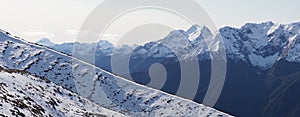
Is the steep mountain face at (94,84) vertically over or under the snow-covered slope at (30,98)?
under

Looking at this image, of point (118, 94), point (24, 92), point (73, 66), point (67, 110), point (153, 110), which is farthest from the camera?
point (73, 66)

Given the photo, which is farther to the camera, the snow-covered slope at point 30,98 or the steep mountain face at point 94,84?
the steep mountain face at point 94,84

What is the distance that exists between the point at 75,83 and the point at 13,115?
74.0 meters

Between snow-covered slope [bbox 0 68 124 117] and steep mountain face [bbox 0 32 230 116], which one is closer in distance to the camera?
snow-covered slope [bbox 0 68 124 117]

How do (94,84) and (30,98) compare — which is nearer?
(30,98)

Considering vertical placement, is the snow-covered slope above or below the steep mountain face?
above

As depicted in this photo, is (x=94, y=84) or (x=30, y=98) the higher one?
(x=30, y=98)

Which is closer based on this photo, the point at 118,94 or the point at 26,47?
the point at 118,94

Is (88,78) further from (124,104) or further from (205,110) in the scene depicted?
(205,110)

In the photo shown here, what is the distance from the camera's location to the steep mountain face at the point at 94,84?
98125 mm

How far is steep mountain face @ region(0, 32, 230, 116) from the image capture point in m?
98.1

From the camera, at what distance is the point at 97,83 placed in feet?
361

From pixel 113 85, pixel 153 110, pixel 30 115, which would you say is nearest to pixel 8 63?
pixel 113 85

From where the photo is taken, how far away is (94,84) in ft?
357
